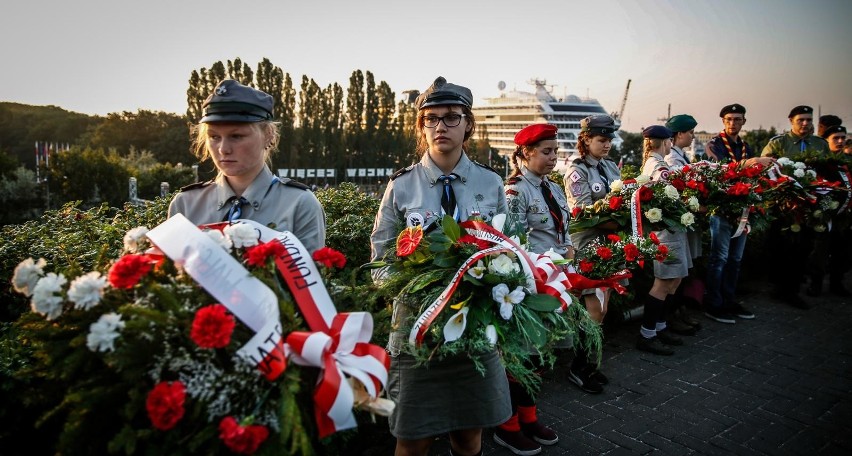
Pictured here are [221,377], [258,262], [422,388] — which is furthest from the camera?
[422,388]

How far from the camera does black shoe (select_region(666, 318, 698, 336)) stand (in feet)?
18.7

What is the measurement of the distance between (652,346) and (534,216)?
2481 mm

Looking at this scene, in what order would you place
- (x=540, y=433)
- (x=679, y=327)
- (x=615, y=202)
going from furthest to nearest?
(x=679, y=327) < (x=615, y=202) < (x=540, y=433)

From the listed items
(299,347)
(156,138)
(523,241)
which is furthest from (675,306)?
(156,138)

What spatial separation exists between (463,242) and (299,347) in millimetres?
968

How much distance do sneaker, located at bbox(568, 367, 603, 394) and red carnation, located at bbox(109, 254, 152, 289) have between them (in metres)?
3.64

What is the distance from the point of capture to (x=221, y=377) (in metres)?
1.46

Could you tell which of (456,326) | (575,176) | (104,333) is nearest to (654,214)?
(575,176)

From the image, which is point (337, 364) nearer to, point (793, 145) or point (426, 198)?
point (426, 198)

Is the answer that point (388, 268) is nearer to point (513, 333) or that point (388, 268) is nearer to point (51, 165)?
point (513, 333)

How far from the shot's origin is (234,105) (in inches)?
88.1

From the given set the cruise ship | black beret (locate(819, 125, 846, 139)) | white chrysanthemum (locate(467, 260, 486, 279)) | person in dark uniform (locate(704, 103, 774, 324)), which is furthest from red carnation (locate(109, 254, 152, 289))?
the cruise ship

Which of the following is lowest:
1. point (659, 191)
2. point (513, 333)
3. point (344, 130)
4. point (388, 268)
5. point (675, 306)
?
point (675, 306)

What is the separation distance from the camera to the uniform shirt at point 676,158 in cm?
573
